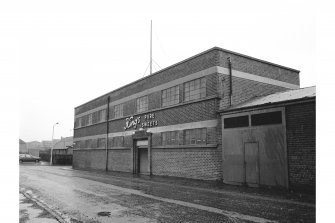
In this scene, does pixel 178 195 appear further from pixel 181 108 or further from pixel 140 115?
pixel 140 115

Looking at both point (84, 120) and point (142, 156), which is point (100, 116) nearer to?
point (84, 120)

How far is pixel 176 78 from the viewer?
20.5 metres

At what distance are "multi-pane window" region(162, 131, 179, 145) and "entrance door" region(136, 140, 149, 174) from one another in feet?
9.24

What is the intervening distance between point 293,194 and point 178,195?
475cm

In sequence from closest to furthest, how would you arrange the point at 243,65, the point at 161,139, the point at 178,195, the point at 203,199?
the point at 203,199 → the point at 178,195 → the point at 243,65 → the point at 161,139

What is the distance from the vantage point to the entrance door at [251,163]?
14.2 meters

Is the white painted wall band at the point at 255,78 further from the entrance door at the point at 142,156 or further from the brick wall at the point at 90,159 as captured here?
the brick wall at the point at 90,159

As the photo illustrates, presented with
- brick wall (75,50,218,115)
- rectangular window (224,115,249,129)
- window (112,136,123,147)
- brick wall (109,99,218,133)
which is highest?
brick wall (75,50,218,115)

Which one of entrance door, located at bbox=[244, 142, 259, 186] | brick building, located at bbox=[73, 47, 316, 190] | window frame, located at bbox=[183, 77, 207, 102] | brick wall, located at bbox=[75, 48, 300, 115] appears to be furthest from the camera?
window frame, located at bbox=[183, 77, 207, 102]

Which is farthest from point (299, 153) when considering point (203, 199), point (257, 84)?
point (257, 84)

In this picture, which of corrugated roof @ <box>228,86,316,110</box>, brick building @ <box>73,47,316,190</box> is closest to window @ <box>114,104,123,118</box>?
brick building @ <box>73,47,316,190</box>

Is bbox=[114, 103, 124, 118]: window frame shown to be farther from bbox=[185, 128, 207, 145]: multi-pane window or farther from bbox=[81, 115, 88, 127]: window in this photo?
bbox=[185, 128, 207, 145]: multi-pane window

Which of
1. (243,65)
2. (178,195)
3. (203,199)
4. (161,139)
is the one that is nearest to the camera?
(203,199)

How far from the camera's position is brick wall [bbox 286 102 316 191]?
39.5 feet
